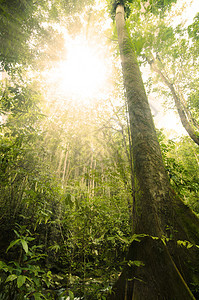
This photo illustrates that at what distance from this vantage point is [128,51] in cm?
218

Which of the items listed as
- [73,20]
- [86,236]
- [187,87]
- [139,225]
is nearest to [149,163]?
[139,225]

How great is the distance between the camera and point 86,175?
150 cm

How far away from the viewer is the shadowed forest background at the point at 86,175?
1085mm

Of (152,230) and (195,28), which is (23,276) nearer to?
(152,230)

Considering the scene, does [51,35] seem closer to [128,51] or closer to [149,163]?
[128,51]

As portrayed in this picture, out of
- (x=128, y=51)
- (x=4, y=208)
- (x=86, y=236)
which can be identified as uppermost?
(x=128, y=51)

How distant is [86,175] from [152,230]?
29.6 inches

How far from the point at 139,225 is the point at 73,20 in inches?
258

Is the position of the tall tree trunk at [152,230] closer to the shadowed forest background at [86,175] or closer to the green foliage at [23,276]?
the shadowed forest background at [86,175]

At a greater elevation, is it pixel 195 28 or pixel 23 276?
pixel 195 28


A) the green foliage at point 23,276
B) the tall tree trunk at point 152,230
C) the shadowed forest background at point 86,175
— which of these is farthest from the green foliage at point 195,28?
the green foliage at point 23,276

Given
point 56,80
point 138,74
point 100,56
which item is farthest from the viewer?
point 56,80

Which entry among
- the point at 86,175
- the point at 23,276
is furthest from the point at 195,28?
the point at 23,276

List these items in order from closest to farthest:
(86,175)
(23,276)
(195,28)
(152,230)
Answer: (23,276), (152,230), (86,175), (195,28)
